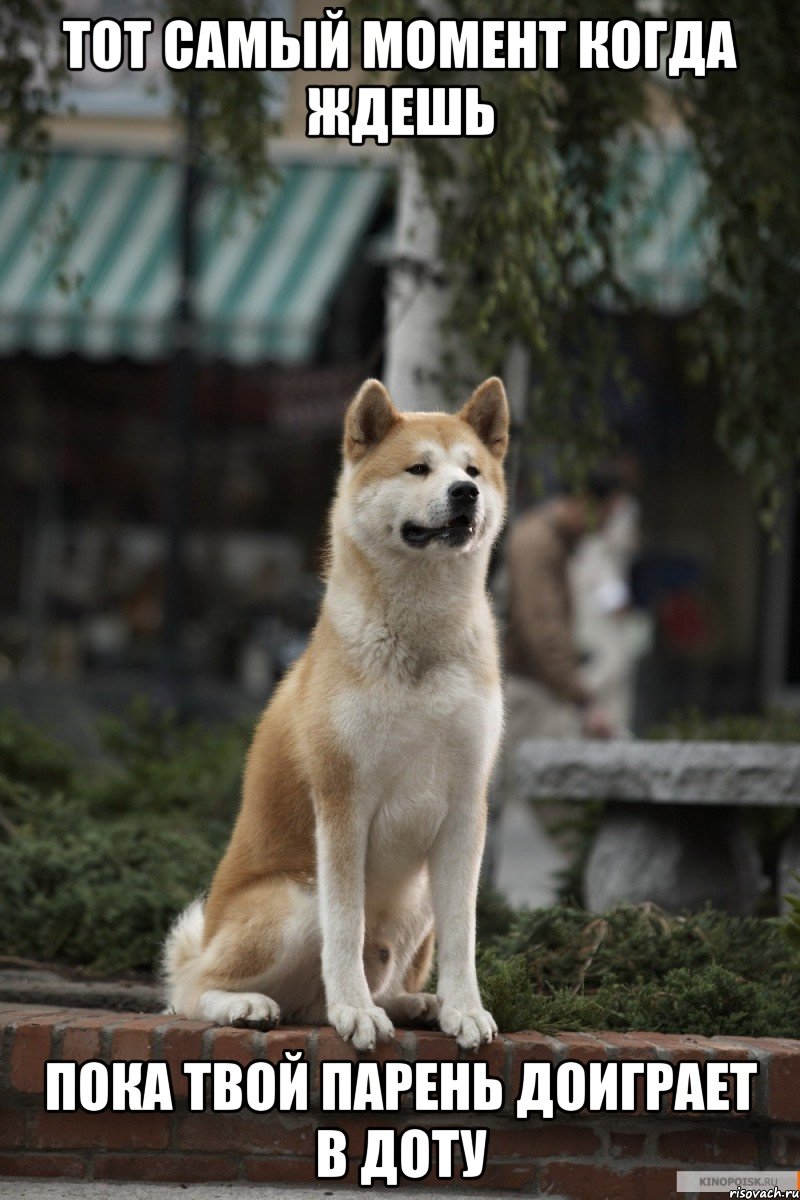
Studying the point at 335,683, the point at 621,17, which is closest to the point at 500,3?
the point at 621,17

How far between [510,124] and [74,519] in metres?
9.28

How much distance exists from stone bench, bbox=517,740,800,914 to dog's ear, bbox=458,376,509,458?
1.98 m

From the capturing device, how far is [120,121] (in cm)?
1349

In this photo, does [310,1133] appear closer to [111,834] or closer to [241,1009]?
[241,1009]

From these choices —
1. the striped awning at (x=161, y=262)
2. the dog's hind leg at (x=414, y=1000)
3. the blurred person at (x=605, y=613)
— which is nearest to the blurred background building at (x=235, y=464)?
the striped awning at (x=161, y=262)

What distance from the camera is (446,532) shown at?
347 cm

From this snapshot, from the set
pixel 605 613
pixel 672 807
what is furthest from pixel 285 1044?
pixel 605 613

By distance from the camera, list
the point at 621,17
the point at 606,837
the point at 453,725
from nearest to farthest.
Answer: the point at 453,725
the point at 621,17
the point at 606,837

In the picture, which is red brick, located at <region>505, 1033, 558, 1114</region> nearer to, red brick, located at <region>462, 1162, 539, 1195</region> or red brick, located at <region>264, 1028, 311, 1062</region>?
red brick, located at <region>462, 1162, 539, 1195</region>

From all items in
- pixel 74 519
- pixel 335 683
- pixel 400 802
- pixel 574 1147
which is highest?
pixel 74 519

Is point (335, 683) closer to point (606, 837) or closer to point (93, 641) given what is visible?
point (606, 837)

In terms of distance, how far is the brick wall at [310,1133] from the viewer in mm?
3611

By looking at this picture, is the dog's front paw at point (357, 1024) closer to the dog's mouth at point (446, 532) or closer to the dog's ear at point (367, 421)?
the dog's mouth at point (446, 532)

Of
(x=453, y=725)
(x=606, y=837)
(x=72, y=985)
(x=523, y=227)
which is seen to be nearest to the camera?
(x=453, y=725)
